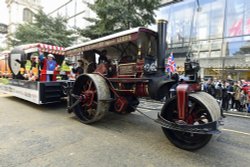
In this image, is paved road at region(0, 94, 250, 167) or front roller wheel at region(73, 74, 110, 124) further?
front roller wheel at region(73, 74, 110, 124)

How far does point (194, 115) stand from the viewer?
3.66 metres

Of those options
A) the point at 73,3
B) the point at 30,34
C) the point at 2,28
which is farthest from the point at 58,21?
the point at 2,28

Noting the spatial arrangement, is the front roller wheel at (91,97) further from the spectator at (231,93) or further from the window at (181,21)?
the window at (181,21)

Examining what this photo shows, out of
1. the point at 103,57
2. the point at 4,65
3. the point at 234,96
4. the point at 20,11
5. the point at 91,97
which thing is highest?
the point at 20,11

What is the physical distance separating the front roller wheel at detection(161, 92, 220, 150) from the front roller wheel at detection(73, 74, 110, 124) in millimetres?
1616

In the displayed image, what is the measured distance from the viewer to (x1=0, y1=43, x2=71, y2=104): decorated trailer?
21.4ft

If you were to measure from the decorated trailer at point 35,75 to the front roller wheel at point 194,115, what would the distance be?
4303 millimetres

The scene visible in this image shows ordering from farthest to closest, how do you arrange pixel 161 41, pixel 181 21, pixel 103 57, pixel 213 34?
pixel 181 21 < pixel 213 34 < pixel 103 57 < pixel 161 41

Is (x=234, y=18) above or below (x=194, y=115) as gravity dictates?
above

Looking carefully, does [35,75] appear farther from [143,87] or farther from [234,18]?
[234,18]

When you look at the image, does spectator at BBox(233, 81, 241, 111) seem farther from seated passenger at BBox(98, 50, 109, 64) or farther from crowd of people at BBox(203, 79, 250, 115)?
seated passenger at BBox(98, 50, 109, 64)

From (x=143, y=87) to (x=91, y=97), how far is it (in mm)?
1543

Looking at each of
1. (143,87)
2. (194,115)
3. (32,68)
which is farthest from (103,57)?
(194,115)

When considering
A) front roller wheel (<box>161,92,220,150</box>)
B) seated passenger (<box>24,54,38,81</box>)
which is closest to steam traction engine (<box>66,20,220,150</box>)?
front roller wheel (<box>161,92,220,150</box>)
